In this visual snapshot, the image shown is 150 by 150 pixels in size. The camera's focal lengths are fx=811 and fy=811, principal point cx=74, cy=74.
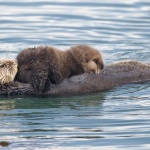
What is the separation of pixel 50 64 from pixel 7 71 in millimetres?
595

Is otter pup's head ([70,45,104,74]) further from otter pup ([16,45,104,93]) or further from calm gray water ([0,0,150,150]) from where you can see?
calm gray water ([0,0,150,150])

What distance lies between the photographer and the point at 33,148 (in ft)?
29.9

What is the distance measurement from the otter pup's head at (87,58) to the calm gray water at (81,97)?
39 cm

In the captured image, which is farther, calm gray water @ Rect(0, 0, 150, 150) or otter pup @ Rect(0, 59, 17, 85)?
otter pup @ Rect(0, 59, 17, 85)

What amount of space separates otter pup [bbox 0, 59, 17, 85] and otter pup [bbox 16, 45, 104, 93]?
96 mm

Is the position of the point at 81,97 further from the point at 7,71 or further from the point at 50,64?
the point at 7,71

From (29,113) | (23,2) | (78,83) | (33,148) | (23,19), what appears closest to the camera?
(33,148)

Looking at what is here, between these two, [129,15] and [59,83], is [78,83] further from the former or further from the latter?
[129,15]

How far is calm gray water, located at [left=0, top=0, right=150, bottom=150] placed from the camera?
378 inches

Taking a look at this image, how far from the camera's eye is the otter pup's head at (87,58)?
37.5ft

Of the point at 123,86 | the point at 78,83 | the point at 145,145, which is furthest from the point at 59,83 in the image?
the point at 145,145

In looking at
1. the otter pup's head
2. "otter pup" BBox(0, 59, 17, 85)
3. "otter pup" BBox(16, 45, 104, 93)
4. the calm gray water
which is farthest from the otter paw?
the otter pup's head

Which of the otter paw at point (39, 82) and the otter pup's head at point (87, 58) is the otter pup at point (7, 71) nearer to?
the otter paw at point (39, 82)

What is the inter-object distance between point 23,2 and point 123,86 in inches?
273
